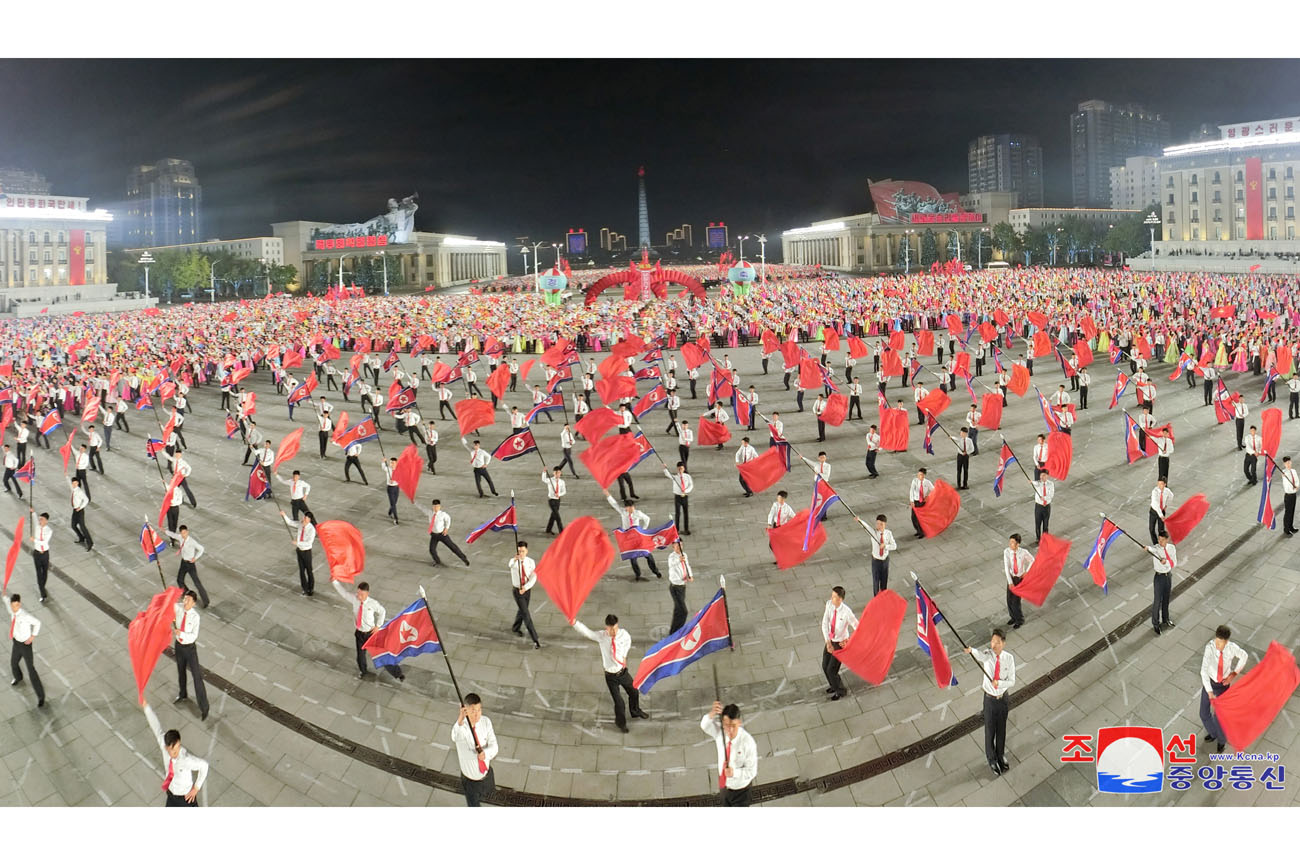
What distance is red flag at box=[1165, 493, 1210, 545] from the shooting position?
9.55m

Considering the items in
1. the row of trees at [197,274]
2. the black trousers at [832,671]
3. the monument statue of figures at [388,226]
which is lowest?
the black trousers at [832,671]

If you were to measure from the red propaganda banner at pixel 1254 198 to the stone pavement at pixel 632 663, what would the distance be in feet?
183

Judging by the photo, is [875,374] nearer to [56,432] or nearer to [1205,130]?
[56,432]

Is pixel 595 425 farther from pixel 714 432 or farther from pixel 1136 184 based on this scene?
pixel 1136 184

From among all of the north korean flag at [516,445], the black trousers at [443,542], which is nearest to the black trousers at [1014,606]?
the black trousers at [443,542]

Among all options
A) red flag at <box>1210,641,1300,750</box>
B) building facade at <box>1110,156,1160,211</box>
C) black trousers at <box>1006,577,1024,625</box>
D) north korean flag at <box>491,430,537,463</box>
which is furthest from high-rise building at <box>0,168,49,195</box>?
building facade at <box>1110,156,1160,211</box>

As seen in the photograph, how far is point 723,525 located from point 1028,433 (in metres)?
9.40

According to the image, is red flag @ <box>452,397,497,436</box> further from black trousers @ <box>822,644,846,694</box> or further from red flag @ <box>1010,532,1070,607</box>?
red flag @ <box>1010,532,1070,607</box>

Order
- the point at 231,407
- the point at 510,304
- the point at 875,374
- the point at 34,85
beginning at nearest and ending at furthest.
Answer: the point at 34,85
the point at 231,407
the point at 875,374
the point at 510,304

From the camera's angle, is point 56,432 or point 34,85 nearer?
point 34,85

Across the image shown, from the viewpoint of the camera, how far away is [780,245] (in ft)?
446

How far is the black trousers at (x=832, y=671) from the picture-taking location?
7305 millimetres

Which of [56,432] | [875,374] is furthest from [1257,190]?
[56,432]

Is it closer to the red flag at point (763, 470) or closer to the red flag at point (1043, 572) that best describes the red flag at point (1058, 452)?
the red flag at point (1043, 572)
